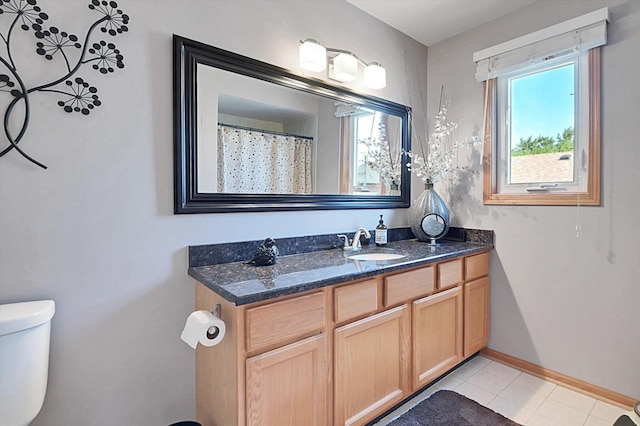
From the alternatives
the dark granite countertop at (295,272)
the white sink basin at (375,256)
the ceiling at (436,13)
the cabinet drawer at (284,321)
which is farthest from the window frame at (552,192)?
the cabinet drawer at (284,321)

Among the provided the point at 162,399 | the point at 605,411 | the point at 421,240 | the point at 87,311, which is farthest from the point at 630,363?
the point at 87,311

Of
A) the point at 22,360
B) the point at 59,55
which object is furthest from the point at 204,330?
the point at 59,55

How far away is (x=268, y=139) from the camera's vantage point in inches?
70.9

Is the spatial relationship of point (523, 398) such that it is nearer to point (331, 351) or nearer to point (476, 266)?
point (476, 266)

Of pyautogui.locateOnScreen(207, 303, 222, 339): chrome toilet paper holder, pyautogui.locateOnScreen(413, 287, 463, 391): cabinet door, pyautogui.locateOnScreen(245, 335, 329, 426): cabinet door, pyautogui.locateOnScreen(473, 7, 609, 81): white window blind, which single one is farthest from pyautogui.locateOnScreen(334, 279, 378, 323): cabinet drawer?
pyautogui.locateOnScreen(473, 7, 609, 81): white window blind

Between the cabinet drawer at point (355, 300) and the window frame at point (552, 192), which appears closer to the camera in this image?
the cabinet drawer at point (355, 300)

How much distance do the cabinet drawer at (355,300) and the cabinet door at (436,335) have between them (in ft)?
1.18

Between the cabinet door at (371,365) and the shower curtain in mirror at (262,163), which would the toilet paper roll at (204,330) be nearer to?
the cabinet door at (371,365)

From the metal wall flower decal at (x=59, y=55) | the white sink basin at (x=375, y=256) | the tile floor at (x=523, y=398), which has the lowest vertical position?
the tile floor at (x=523, y=398)

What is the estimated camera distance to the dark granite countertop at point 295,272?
3.97 ft

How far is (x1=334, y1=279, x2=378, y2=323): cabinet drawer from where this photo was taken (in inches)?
57.0

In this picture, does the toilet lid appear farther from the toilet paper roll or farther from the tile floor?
the tile floor

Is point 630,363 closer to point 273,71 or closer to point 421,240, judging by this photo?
point 421,240

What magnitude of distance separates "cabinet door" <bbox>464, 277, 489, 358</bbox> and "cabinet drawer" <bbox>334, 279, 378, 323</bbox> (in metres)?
0.94
